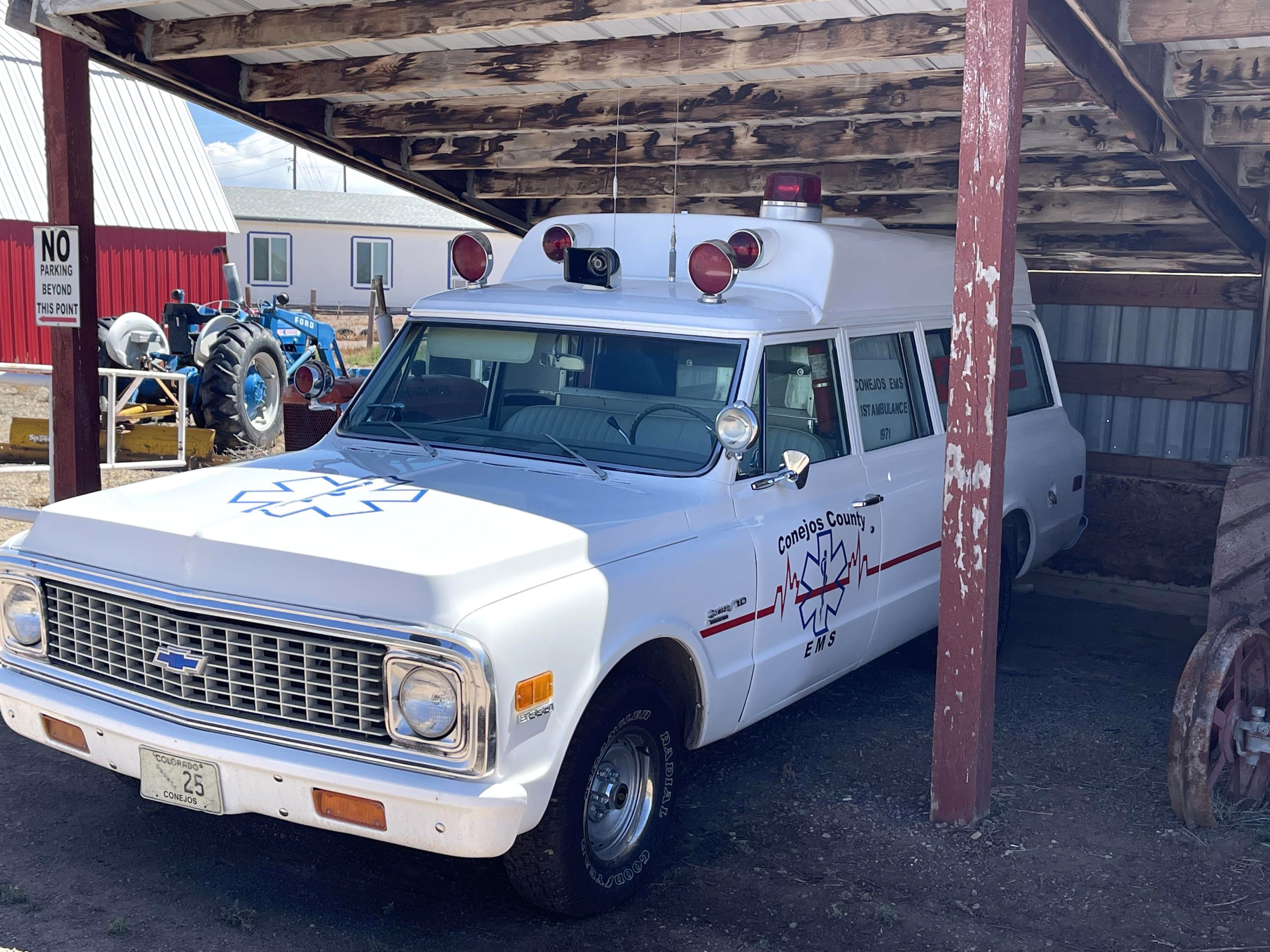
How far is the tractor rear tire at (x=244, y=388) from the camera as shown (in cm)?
1327

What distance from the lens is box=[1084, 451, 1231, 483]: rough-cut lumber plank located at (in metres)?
8.94

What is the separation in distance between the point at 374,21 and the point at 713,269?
2988 mm

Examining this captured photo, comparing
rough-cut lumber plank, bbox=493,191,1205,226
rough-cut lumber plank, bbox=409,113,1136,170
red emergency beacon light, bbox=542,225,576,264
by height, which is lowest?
red emergency beacon light, bbox=542,225,576,264

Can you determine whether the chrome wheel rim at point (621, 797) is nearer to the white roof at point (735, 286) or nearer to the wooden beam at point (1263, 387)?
the white roof at point (735, 286)

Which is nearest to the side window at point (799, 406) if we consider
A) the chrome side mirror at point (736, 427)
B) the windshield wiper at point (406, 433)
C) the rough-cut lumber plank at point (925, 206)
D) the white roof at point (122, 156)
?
the chrome side mirror at point (736, 427)

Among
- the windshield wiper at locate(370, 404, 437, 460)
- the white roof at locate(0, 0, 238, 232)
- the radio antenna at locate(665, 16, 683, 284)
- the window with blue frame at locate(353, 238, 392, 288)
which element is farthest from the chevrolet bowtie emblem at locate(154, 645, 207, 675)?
the window with blue frame at locate(353, 238, 392, 288)

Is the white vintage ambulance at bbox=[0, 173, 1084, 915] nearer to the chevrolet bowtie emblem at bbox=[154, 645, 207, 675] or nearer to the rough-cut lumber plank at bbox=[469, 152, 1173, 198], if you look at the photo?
the chevrolet bowtie emblem at bbox=[154, 645, 207, 675]

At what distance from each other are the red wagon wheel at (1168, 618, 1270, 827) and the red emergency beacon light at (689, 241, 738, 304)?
7.49ft

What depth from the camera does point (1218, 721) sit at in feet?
16.0

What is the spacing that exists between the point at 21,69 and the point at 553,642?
23298 mm

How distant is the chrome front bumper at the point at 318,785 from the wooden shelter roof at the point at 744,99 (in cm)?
377

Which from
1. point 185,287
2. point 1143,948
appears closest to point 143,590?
point 1143,948

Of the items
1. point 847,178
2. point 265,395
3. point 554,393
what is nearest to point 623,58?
point 847,178

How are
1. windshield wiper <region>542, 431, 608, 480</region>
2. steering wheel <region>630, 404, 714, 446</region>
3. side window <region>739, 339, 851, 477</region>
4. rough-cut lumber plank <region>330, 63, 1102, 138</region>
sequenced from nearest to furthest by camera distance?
windshield wiper <region>542, 431, 608, 480</region>
steering wheel <region>630, 404, 714, 446</region>
side window <region>739, 339, 851, 477</region>
rough-cut lumber plank <region>330, 63, 1102, 138</region>
